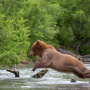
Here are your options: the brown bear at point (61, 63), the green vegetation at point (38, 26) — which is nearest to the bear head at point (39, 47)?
the brown bear at point (61, 63)

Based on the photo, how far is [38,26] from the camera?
36062mm

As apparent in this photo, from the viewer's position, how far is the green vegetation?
17.1m

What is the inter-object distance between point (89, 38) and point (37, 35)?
12.9 metres

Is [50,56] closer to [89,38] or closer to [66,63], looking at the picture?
[66,63]

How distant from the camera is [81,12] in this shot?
1704 inches

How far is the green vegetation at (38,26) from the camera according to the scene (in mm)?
17141

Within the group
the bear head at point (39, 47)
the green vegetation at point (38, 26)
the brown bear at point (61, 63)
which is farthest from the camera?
the green vegetation at point (38, 26)

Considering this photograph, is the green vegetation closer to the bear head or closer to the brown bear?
the bear head

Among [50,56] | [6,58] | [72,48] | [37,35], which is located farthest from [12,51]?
[72,48]

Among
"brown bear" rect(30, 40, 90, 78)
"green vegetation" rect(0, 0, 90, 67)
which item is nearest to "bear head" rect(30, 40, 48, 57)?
"brown bear" rect(30, 40, 90, 78)

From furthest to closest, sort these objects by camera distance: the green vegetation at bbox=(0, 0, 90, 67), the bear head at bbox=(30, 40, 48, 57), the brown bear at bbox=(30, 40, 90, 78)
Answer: the green vegetation at bbox=(0, 0, 90, 67) → the bear head at bbox=(30, 40, 48, 57) → the brown bear at bbox=(30, 40, 90, 78)

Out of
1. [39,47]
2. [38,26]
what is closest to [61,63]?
[39,47]

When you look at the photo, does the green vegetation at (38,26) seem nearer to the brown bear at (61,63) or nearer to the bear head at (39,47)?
the bear head at (39,47)

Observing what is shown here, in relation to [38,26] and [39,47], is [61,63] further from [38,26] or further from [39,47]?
[38,26]
